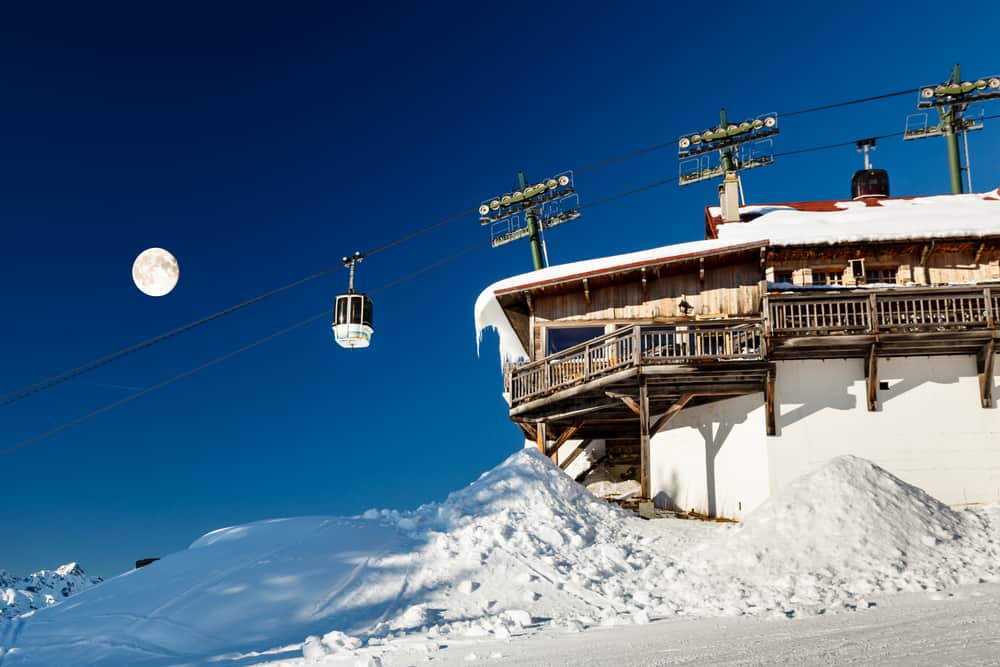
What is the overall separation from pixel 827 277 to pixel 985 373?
463cm

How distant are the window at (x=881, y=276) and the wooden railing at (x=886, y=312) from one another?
8.39 ft

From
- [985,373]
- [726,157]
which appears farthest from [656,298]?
[726,157]

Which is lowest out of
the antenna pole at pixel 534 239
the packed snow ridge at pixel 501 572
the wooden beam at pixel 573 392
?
the packed snow ridge at pixel 501 572

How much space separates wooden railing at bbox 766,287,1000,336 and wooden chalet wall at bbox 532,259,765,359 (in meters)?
2.65

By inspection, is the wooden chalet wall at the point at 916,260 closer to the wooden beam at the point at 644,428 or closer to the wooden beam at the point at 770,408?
the wooden beam at the point at 770,408

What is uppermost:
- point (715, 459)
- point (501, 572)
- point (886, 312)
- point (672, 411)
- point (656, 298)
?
point (656, 298)

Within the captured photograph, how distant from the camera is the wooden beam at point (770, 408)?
61.1 feet

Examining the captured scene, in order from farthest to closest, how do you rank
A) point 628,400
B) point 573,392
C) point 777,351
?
point 573,392, point 628,400, point 777,351

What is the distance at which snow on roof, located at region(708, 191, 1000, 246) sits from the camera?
20531 mm

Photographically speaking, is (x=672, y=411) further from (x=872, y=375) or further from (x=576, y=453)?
(x=872, y=375)

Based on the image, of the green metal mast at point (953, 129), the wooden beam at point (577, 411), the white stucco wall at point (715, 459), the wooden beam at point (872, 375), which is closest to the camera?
the wooden beam at point (872, 375)

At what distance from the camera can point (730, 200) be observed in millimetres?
24094

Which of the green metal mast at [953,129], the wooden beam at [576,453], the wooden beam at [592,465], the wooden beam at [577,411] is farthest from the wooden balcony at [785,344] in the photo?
the green metal mast at [953,129]

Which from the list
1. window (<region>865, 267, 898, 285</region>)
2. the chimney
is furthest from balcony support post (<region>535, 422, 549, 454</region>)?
window (<region>865, 267, 898, 285</region>)
